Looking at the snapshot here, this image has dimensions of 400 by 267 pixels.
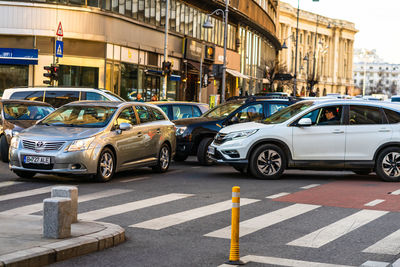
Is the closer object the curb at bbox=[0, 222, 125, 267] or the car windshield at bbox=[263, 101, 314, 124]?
the curb at bbox=[0, 222, 125, 267]

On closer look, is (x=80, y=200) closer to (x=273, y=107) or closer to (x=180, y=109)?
(x=273, y=107)

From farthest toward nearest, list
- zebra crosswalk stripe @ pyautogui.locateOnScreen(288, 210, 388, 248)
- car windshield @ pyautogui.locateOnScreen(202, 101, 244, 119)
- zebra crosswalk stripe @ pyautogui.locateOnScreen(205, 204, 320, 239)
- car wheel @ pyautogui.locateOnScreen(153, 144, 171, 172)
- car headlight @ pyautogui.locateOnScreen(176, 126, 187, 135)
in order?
car windshield @ pyautogui.locateOnScreen(202, 101, 244, 119), car headlight @ pyautogui.locateOnScreen(176, 126, 187, 135), car wheel @ pyautogui.locateOnScreen(153, 144, 171, 172), zebra crosswalk stripe @ pyautogui.locateOnScreen(205, 204, 320, 239), zebra crosswalk stripe @ pyautogui.locateOnScreen(288, 210, 388, 248)

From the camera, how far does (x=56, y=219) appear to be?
7.70 metres

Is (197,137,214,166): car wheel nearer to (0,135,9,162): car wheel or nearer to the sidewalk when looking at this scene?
(0,135,9,162): car wheel

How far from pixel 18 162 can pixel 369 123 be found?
7.22 meters

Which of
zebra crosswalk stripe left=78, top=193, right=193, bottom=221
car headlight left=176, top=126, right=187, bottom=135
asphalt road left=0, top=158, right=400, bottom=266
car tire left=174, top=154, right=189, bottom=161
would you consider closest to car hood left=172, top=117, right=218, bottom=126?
car headlight left=176, top=126, right=187, bottom=135

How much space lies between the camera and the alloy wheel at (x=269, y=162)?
15.3 metres

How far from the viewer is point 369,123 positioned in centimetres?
1556

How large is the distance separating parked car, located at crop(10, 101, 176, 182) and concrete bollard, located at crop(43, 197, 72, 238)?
5.66 m

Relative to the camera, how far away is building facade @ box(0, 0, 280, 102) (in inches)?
1497

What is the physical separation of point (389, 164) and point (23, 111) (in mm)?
9551

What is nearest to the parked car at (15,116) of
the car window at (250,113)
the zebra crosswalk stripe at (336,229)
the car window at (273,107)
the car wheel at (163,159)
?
the car wheel at (163,159)

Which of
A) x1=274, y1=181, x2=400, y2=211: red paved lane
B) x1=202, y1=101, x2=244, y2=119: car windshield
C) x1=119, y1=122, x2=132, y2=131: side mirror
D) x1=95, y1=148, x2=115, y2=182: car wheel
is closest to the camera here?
x1=274, y1=181, x2=400, y2=211: red paved lane

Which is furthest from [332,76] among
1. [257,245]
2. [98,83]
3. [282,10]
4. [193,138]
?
[257,245]
